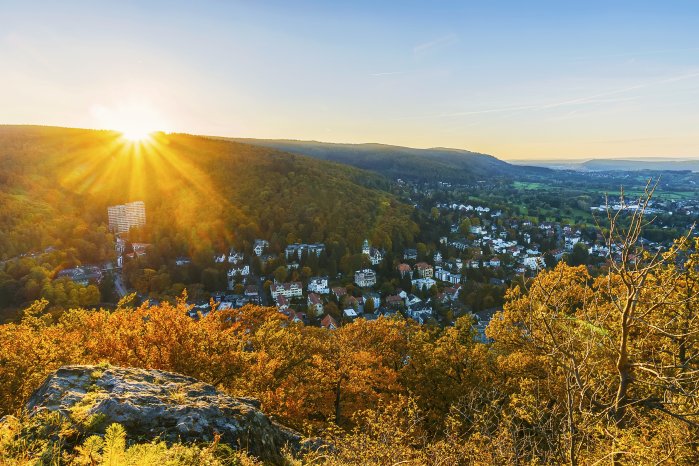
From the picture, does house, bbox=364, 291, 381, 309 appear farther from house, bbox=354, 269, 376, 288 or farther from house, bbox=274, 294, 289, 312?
house, bbox=274, 294, 289, 312

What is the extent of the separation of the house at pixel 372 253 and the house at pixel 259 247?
28.9 m

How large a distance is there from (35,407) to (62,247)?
4290 inches

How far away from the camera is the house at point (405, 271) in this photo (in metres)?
88.8

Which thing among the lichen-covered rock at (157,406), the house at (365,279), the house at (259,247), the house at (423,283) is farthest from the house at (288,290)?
the lichen-covered rock at (157,406)

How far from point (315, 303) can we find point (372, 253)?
135 feet

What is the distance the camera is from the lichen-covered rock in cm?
732

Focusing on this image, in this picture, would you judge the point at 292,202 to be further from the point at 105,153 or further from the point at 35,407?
the point at 35,407

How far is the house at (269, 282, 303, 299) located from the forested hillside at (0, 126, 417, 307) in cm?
2169

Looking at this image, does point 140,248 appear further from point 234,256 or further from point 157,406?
point 157,406

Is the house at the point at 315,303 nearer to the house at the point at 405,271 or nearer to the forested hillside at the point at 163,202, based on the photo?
the house at the point at 405,271

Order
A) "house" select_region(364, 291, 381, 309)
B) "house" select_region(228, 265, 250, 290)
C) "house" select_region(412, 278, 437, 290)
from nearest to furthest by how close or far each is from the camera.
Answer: "house" select_region(364, 291, 381, 309) → "house" select_region(412, 278, 437, 290) → "house" select_region(228, 265, 250, 290)

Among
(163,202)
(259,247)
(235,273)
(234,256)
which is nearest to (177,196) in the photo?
(163,202)

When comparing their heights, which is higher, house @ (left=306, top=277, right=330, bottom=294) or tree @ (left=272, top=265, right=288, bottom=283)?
tree @ (left=272, top=265, right=288, bottom=283)

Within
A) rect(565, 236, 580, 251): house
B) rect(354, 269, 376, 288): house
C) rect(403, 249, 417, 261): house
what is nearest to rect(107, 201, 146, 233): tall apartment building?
rect(354, 269, 376, 288): house
